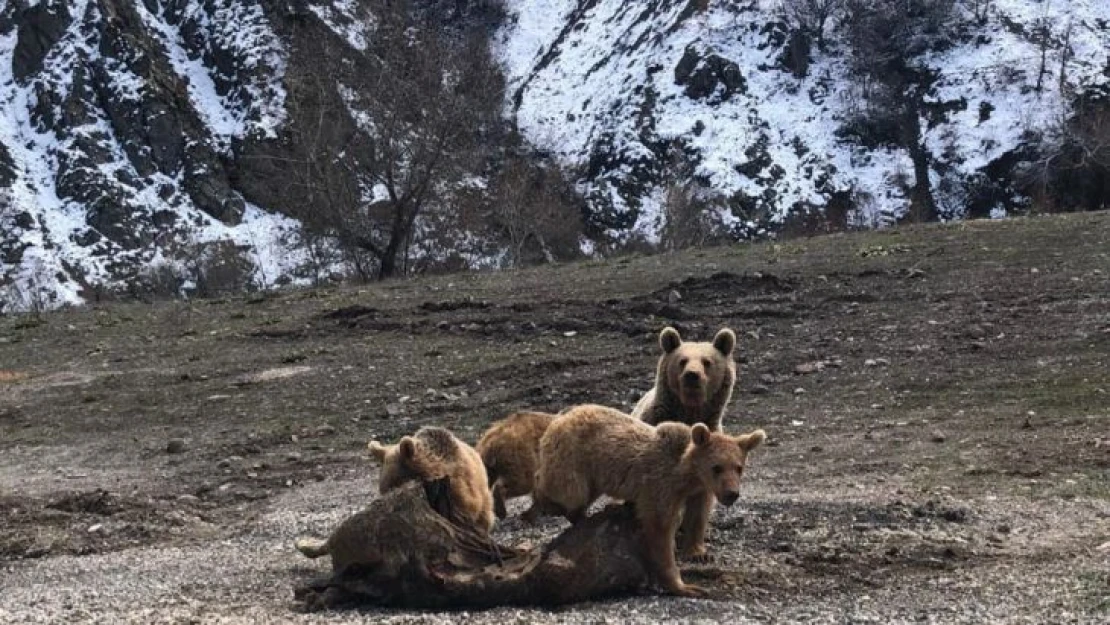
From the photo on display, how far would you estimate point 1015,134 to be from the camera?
171ft

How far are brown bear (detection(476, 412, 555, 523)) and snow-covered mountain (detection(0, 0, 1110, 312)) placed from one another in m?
36.2

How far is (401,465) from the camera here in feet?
19.8

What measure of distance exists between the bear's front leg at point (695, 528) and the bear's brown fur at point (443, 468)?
1.14 meters

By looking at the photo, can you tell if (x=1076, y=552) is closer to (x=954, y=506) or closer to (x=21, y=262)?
(x=954, y=506)

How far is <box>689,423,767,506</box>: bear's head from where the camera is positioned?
4904mm

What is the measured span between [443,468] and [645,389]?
5.28 m

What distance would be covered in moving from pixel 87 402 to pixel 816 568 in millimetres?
10381

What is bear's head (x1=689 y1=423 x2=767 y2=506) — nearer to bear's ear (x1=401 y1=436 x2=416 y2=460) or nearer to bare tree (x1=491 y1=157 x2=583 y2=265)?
bear's ear (x1=401 y1=436 x2=416 y2=460)

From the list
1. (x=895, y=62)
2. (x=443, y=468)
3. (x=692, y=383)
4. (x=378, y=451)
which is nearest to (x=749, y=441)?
(x=692, y=383)

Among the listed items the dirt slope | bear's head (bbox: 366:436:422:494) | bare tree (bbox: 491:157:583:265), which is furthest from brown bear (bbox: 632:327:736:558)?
bare tree (bbox: 491:157:583:265)

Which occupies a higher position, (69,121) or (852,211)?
(69,121)

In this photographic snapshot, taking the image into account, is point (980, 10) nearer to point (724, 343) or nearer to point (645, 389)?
point (645, 389)

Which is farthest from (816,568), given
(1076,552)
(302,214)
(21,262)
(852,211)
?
(21,262)

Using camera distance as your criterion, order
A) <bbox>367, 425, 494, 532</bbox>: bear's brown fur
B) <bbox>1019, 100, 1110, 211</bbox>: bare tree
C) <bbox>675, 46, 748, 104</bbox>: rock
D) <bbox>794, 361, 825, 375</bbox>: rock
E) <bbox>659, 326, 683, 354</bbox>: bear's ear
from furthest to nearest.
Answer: <bbox>675, 46, 748, 104</bbox>: rock, <bbox>1019, 100, 1110, 211</bbox>: bare tree, <bbox>794, 361, 825, 375</bbox>: rock, <bbox>659, 326, 683, 354</bbox>: bear's ear, <bbox>367, 425, 494, 532</bbox>: bear's brown fur
